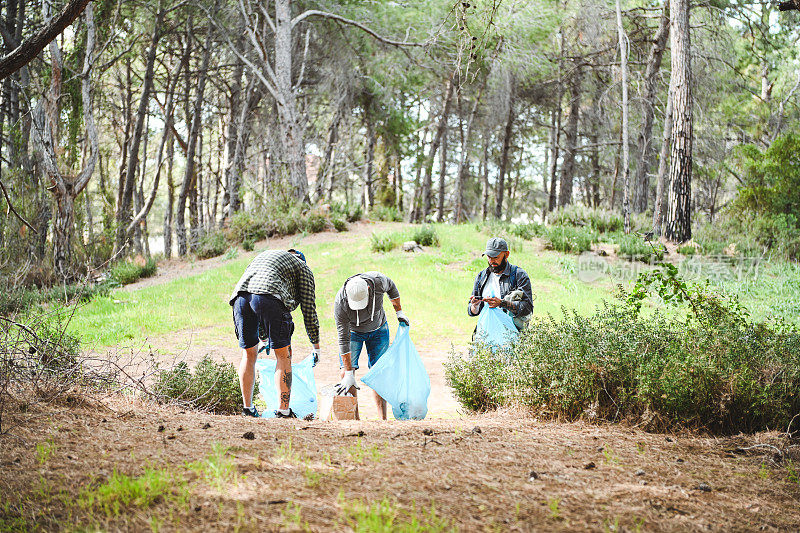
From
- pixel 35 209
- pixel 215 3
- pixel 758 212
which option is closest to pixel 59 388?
pixel 35 209

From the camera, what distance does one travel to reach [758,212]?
1493cm

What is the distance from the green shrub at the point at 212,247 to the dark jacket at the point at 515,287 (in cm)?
1210

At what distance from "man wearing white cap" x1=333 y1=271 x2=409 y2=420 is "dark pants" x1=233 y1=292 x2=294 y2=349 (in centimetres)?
52

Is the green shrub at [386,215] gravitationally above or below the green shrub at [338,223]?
above

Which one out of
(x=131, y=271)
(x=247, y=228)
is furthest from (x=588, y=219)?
(x=131, y=271)

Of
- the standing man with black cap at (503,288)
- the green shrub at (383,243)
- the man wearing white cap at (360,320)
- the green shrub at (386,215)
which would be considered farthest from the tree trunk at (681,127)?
the man wearing white cap at (360,320)

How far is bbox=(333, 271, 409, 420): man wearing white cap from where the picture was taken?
5324 millimetres

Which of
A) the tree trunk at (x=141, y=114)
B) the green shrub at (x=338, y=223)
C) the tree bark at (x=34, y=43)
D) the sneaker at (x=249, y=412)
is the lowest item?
the sneaker at (x=249, y=412)

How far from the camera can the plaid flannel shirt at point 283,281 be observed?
502 centimetres

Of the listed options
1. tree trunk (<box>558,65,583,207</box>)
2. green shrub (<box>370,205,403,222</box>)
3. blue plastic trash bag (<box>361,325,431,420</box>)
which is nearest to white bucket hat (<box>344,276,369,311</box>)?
blue plastic trash bag (<box>361,325,431,420</box>)

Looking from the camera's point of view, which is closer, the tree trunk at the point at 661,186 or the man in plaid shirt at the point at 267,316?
the man in plaid shirt at the point at 267,316

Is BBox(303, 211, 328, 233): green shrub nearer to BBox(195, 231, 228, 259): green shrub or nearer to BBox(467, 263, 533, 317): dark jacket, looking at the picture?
BBox(195, 231, 228, 259): green shrub

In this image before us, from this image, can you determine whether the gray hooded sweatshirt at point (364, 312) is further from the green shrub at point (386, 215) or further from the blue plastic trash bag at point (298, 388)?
the green shrub at point (386, 215)

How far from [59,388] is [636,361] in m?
4.10
